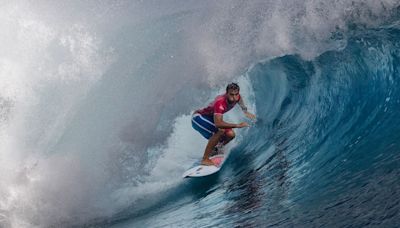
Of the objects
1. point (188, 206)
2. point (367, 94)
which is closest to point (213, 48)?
point (367, 94)

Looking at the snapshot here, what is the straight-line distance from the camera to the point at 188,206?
655 centimetres

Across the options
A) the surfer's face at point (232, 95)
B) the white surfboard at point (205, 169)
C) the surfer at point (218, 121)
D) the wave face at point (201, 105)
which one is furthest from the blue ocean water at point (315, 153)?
the surfer's face at point (232, 95)

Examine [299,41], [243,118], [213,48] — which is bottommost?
[243,118]

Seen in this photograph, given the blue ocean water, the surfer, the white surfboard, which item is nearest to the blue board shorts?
the surfer

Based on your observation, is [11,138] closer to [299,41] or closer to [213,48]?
[213,48]

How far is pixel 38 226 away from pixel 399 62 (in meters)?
5.95

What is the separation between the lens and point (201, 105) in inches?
401

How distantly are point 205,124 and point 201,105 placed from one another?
262 centimetres

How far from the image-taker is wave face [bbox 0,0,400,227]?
524 centimetres

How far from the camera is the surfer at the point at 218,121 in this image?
273 inches

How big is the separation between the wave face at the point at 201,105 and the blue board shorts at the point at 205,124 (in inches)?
23.7

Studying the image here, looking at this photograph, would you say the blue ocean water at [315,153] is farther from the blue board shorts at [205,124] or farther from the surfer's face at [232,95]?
the surfer's face at [232,95]

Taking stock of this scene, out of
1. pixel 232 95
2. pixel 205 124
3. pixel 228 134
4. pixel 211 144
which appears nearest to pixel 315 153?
pixel 232 95

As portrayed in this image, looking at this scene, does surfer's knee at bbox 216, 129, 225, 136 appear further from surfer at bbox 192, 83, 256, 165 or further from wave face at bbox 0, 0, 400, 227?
wave face at bbox 0, 0, 400, 227
